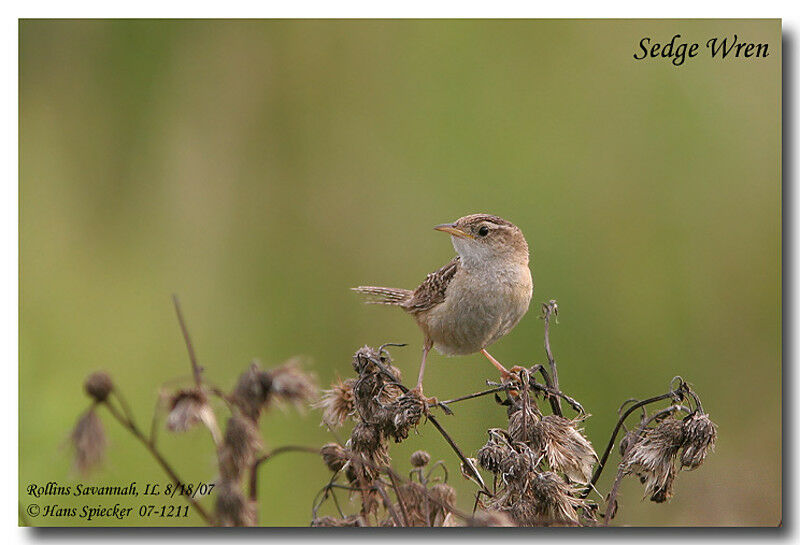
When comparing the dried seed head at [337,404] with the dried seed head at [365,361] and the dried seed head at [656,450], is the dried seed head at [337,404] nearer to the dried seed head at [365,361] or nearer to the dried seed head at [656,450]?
the dried seed head at [365,361]

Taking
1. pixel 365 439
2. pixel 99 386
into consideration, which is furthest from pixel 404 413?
pixel 99 386

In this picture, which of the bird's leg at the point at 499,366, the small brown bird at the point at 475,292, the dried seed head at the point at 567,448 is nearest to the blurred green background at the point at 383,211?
the bird's leg at the point at 499,366

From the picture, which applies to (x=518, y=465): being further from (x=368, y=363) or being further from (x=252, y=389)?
(x=252, y=389)

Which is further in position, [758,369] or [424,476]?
[758,369]

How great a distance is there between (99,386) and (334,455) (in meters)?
0.80

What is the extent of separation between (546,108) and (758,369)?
1655mm

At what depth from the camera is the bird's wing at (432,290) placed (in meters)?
3.90

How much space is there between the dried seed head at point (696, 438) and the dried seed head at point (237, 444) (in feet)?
4.90

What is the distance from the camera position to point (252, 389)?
238 cm

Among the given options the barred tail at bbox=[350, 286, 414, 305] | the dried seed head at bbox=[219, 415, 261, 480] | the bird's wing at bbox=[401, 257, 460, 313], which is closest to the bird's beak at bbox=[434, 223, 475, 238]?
the bird's wing at bbox=[401, 257, 460, 313]

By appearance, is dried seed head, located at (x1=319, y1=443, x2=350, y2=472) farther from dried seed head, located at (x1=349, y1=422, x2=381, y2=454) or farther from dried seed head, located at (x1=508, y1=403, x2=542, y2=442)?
dried seed head, located at (x1=508, y1=403, x2=542, y2=442)

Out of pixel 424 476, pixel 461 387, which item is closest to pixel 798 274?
pixel 461 387

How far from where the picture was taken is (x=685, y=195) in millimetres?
4352

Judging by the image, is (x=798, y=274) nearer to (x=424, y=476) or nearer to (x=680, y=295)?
(x=680, y=295)
